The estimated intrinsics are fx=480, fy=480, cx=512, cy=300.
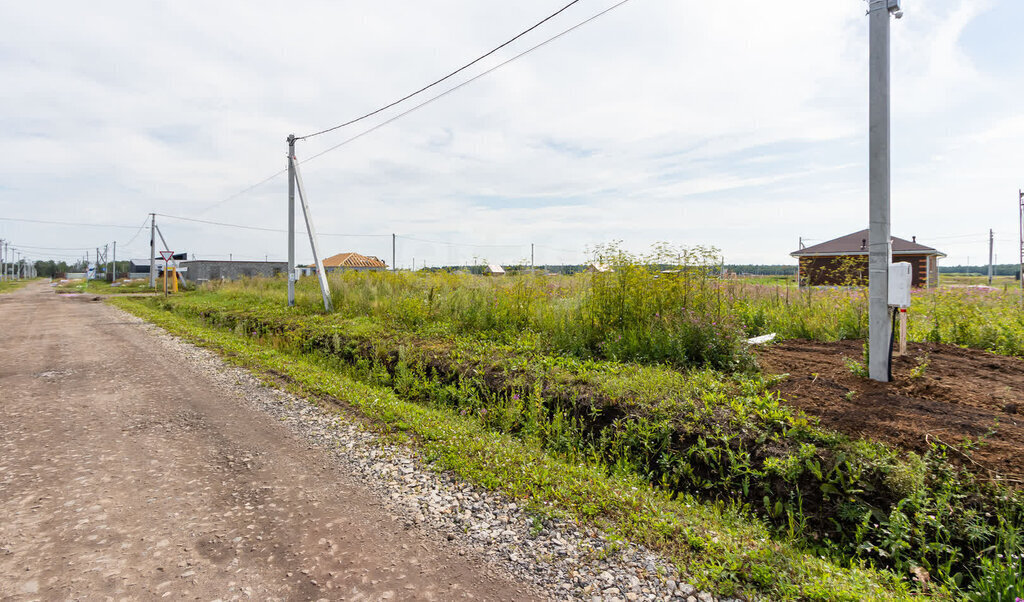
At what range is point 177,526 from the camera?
3.21m

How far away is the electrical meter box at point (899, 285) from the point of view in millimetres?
4723

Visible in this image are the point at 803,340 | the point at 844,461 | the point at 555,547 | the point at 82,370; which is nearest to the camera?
the point at 555,547

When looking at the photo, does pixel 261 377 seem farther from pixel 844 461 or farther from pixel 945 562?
pixel 945 562

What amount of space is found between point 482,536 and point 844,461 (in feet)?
8.81

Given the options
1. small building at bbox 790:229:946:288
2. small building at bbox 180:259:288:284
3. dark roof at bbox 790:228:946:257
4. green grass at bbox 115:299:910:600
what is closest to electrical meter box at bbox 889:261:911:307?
green grass at bbox 115:299:910:600

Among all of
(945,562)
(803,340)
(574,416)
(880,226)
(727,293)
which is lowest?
(945,562)

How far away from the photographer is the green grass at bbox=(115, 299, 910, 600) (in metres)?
2.68

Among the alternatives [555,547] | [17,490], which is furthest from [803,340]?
[17,490]

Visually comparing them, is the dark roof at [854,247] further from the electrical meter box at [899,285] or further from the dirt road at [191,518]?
the dirt road at [191,518]

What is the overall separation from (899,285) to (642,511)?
3621 mm

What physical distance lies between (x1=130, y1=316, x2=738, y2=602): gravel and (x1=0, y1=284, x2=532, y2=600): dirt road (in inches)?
5.7

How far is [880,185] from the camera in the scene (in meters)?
4.95

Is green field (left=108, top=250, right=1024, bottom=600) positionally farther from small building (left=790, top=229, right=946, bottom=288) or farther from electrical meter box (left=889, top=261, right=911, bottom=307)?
small building (left=790, top=229, right=946, bottom=288)

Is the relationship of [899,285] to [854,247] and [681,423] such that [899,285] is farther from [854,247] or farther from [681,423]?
[854,247]
